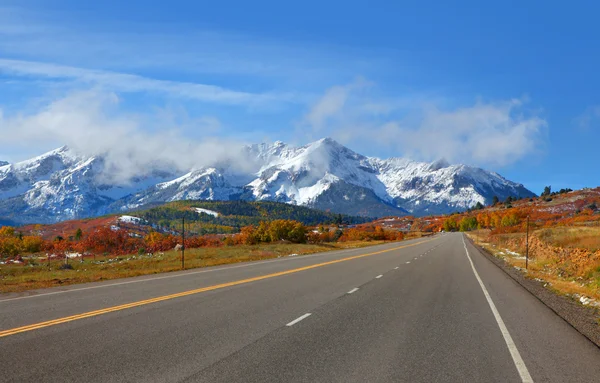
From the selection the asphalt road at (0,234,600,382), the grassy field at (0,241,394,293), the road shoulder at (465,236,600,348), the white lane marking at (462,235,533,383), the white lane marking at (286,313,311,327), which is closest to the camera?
the asphalt road at (0,234,600,382)

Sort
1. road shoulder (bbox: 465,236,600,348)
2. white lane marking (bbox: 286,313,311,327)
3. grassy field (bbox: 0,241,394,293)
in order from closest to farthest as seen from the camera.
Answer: white lane marking (bbox: 286,313,311,327), road shoulder (bbox: 465,236,600,348), grassy field (bbox: 0,241,394,293)

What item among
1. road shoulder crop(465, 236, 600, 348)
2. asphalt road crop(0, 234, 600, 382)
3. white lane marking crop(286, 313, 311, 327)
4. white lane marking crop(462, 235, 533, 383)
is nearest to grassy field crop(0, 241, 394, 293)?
→ asphalt road crop(0, 234, 600, 382)

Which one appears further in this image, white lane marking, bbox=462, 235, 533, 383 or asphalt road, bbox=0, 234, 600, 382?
white lane marking, bbox=462, 235, 533, 383

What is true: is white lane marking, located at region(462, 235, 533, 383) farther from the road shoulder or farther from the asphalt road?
the road shoulder

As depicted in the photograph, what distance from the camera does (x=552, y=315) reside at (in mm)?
13375

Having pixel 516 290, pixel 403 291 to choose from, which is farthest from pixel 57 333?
pixel 516 290

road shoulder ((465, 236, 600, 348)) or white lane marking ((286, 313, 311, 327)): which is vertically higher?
white lane marking ((286, 313, 311, 327))

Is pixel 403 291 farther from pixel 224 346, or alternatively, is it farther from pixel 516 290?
pixel 224 346

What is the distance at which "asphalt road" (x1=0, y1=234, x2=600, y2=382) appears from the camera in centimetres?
703

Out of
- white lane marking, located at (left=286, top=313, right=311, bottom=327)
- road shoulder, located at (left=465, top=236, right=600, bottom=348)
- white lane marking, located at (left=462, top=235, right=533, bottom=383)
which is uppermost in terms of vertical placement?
white lane marking, located at (left=286, top=313, right=311, bottom=327)

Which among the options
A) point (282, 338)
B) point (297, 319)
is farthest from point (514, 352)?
point (297, 319)

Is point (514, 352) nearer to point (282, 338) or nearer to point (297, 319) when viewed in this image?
point (282, 338)

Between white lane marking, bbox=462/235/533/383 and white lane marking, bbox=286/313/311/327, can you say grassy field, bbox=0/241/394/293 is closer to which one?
white lane marking, bbox=286/313/311/327

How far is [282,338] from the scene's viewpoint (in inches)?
360
